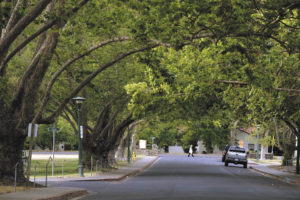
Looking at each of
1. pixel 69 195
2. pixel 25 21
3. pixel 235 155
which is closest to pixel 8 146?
pixel 69 195

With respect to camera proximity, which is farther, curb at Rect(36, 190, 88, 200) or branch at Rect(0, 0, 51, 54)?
curb at Rect(36, 190, 88, 200)

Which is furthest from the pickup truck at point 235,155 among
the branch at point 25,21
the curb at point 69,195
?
the branch at point 25,21

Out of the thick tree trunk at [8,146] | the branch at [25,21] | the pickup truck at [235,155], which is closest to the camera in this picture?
the branch at [25,21]

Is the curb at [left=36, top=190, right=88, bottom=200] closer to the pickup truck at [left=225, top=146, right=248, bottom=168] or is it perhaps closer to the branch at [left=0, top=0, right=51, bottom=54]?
the branch at [left=0, top=0, right=51, bottom=54]

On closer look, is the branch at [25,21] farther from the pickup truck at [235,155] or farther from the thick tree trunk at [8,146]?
the pickup truck at [235,155]

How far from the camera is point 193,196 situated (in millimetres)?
19016

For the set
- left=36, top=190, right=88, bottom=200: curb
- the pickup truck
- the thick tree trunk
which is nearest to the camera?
left=36, top=190, right=88, bottom=200: curb

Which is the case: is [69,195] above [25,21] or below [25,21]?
below

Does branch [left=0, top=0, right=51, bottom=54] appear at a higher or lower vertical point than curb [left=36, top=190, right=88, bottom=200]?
higher

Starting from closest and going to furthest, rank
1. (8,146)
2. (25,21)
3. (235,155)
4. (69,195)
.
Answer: (25,21), (69,195), (8,146), (235,155)

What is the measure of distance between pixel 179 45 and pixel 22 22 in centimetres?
554

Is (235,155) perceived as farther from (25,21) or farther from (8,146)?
(25,21)

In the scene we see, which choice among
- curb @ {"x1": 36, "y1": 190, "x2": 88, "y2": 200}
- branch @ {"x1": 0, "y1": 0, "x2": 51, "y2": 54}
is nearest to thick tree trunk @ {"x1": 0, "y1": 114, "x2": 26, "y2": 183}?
curb @ {"x1": 36, "y1": 190, "x2": 88, "y2": 200}

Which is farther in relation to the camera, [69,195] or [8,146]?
[8,146]
